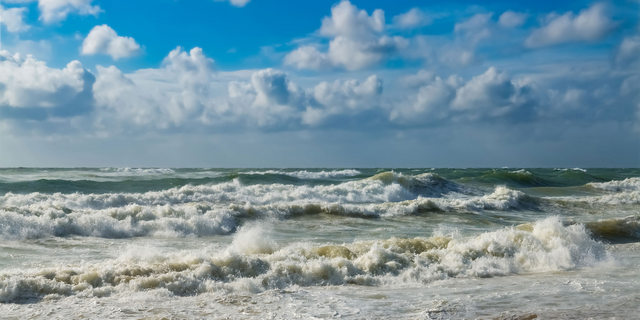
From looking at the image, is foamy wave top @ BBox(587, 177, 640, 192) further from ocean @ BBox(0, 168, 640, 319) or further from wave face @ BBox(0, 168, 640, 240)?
ocean @ BBox(0, 168, 640, 319)

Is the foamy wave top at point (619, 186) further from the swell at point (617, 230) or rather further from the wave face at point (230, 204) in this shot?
the swell at point (617, 230)

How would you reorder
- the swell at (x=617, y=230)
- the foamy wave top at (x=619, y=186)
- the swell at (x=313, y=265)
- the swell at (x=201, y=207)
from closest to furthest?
1. the swell at (x=313, y=265)
2. the swell at (x=201, y=207)
3. the swell at (x=617, y=230)
4. the foamy wave top at (x=619, y=186)

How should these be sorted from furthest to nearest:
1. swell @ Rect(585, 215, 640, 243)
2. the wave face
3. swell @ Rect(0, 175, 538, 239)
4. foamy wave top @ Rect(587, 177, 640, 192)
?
foamy wave top @ Rect(587, 177, 640, 192) < swell @ Rect(585, 215, 640, 243) < the wave face < swell @ Rect(0, 175, 538, 239)

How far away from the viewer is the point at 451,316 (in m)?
7.07

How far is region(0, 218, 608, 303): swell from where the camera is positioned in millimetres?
8461

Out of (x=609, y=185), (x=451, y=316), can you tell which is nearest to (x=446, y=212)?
(x=451, y=316)

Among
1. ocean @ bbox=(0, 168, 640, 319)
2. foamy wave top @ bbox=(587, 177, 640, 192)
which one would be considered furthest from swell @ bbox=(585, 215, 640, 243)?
foamy wave top @ bbox=(587, 177, 640, 192)

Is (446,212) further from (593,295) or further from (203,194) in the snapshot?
(593,295)

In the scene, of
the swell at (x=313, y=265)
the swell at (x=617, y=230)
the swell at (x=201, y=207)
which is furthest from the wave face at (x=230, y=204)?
the swell at (x=313, y=265)

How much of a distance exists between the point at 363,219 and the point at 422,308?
44.8 feet

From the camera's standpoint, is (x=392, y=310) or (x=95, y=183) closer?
(x=392, y=310)

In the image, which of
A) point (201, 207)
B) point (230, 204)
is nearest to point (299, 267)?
point (201, 207)

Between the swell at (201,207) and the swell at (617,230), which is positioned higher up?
the swell at (201,207)

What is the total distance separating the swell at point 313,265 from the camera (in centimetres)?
846
